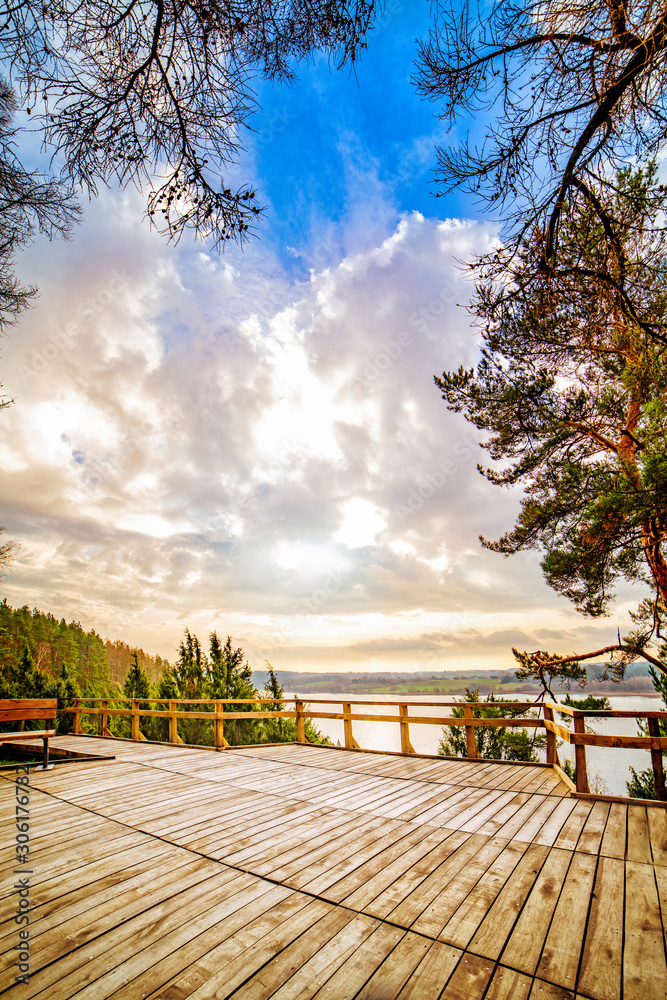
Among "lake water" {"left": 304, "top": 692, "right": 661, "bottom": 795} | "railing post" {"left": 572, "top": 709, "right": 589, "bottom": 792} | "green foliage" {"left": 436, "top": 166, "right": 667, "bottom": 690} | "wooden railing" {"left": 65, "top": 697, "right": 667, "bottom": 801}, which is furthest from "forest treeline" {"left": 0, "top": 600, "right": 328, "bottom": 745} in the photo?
"railing post" {"left": 572, "top": 709, "right": 589, "bottom": 792}

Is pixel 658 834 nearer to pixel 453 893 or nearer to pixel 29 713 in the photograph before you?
pixel 453 893

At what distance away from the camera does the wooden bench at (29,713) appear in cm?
550

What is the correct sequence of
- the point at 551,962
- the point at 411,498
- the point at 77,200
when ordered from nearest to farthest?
the point at 551,962 → the point at 77,200 → the point at 411,498

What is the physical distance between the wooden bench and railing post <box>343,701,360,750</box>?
12.9 ft

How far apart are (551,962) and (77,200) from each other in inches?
176

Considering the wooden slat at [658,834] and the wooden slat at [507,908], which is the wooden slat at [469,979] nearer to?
the wooden slat at [507,908]

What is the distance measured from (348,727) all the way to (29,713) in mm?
4463

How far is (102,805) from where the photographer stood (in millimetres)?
4230

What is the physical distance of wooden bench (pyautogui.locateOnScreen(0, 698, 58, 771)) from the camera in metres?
5.50

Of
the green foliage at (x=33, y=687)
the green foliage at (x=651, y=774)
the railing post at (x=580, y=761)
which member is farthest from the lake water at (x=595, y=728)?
the green foliage at (x=33, y=687)

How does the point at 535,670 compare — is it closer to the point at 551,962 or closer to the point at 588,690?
the point at 588,690

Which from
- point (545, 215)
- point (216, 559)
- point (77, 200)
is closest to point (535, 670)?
point (545, 215)

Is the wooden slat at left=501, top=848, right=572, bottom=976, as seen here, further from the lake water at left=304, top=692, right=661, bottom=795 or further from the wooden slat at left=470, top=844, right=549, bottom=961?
the lake water at left=304, top=692, right=661, bottom=795

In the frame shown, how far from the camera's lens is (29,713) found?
6008 millimetres
